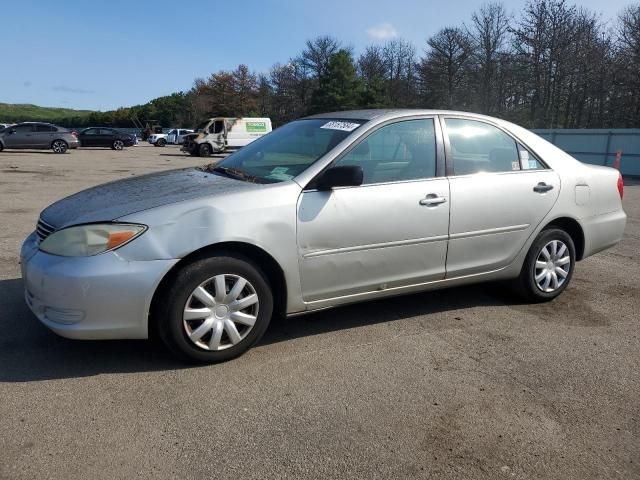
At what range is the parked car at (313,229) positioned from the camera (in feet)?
10.2

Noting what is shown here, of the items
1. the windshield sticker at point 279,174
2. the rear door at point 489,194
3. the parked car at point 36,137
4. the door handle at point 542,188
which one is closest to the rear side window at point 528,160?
the rear door at point 489,194

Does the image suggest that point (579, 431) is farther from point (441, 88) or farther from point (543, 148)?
point (441, 88)

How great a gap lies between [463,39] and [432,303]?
52.8 m

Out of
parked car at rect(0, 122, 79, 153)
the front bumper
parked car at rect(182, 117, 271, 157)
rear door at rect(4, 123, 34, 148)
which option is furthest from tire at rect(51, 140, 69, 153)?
the front bumper

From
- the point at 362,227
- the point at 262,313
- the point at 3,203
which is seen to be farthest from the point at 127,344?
the point at 3,203

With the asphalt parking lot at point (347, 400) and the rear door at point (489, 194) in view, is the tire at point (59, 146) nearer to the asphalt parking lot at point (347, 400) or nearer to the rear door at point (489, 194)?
the asphalt parking lot at point (347, 400)

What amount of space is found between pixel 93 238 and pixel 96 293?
325 mm

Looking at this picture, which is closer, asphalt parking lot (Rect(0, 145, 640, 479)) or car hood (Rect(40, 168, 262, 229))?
asphalt parking lot (Rect(0, 145, 640, 479))

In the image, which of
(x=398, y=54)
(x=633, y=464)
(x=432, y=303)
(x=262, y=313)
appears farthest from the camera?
(x=398, y=54)

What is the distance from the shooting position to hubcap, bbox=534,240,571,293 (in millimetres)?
4629

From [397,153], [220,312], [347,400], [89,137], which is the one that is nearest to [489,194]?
[397,153]

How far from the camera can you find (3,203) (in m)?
9.83

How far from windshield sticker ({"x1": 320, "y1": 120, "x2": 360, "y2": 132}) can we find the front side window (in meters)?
0.15

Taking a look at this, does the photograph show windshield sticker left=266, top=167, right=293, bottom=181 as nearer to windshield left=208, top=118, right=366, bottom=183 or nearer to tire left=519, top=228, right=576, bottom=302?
windshield left=208, top=118, right=366, bottom=183
